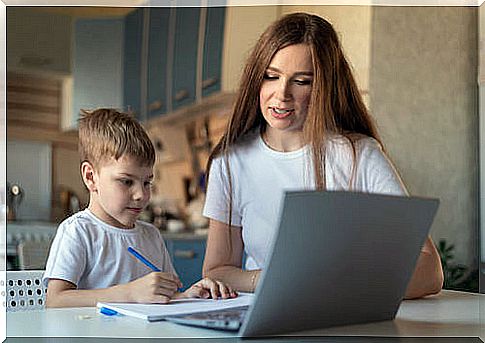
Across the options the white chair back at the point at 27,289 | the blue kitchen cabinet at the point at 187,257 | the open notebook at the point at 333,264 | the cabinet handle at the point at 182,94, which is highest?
the cabinet handle at the point at 182,94

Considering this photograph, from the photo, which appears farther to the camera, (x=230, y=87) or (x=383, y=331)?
(x=230, y=87)

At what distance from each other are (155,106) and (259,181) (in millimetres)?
1902

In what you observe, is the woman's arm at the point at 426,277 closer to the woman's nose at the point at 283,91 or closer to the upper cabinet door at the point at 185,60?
the woman's nose at the point at 283,91

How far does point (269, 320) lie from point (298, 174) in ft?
1.47

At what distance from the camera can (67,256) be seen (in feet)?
3.02

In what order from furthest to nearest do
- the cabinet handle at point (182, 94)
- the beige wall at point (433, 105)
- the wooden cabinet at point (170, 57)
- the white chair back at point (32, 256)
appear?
the cabinet handle at point (182, 94) → the wooden cabinet at point (170, 57) → the beige wall at point (433, 105) → the white chair back at point (32, 256)

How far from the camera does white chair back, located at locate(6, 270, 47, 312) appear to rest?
101 cm

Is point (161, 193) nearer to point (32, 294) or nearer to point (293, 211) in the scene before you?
point (32, 294)

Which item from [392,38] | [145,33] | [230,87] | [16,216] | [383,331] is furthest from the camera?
[16,216]

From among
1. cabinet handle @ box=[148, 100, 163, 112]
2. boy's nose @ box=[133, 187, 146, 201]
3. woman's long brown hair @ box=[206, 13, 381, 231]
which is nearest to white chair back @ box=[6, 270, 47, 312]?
boy's nose @ box=[133, 187, 146, 201]

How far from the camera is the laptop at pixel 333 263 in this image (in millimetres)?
490

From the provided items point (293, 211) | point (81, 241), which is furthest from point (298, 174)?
point (293, 211)

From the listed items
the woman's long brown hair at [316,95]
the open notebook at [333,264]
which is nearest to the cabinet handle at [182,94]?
the woman's long brown hair at [316,95]

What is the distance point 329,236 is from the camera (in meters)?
A: 0.51
